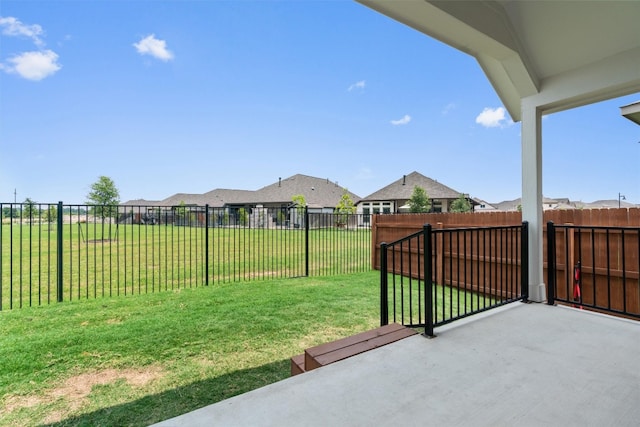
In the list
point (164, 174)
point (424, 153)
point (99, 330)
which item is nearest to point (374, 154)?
point (424, 153)

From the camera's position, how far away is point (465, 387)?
1.79m

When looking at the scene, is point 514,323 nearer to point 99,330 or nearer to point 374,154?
point 99,330

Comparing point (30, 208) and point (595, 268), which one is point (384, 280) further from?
point (30, 208)

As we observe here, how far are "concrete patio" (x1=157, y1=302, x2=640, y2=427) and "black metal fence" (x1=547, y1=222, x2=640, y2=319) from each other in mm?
1219

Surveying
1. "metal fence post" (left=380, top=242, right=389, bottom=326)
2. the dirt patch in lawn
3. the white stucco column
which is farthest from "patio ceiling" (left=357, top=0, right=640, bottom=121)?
the dirt patch in lawn

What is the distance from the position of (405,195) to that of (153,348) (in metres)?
30.5

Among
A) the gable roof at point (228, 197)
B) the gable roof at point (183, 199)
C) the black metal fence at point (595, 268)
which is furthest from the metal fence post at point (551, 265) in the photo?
the gable roof at point (183, 199)

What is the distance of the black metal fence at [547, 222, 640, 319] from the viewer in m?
3.57

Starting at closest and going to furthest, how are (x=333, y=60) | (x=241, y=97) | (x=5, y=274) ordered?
(x=5, y=274), (x=333, y=60), (x=241, y=97)

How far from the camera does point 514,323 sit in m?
2.89

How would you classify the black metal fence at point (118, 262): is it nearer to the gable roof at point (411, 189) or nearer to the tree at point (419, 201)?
the tree at point (419, 201)

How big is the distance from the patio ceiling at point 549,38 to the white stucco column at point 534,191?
267 millimetres

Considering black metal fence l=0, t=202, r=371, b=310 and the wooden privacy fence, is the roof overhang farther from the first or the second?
black metal fence l=0, t=202, r=371, b=310

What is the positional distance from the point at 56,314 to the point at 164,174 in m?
34.8
